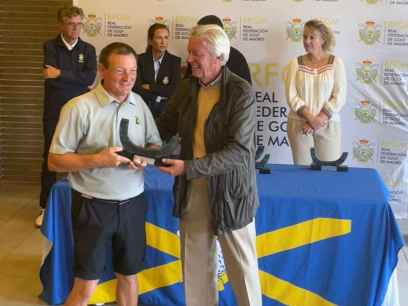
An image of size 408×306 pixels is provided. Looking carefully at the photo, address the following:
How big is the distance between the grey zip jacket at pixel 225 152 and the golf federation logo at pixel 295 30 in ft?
8.24

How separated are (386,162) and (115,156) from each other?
3.30m

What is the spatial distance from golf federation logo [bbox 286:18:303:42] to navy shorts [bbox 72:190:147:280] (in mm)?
2774

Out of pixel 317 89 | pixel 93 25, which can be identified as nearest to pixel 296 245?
pixel 317 89

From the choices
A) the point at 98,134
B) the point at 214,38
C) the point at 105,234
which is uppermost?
the point at 214,38

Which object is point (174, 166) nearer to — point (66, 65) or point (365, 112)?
point (66, 65)

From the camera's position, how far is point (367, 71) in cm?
491

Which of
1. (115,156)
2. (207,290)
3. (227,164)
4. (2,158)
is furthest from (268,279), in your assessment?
(2,158)

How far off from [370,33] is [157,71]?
5.71 ft

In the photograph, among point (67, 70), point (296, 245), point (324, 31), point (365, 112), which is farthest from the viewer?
point (365, 112)

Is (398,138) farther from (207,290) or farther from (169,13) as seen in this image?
(207,290)

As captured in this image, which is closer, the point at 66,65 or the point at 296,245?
the point at 296,245

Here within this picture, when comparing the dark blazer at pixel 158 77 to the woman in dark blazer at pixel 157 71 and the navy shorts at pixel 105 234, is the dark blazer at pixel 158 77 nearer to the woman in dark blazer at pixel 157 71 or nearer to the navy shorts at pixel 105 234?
the woman in dark blazer at pixel 157 71

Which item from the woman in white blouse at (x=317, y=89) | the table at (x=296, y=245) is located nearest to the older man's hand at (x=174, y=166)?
the table at (x=296, y=245)

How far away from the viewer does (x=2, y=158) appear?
620cm
